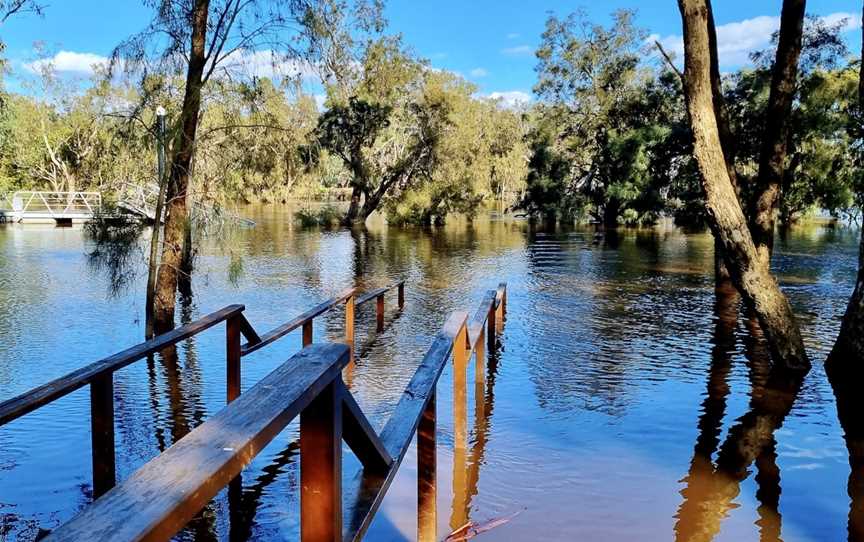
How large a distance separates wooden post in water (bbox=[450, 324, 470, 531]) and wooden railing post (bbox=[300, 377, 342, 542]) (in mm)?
2744

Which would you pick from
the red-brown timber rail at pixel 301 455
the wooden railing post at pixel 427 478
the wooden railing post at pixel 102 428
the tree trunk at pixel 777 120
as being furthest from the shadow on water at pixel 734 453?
the wooden railing post at pixel 102 428

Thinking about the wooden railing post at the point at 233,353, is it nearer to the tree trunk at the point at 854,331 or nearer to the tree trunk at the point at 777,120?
the tree trunk at the point at 854,331

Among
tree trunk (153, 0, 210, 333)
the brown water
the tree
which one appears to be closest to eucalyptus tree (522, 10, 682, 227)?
the tree

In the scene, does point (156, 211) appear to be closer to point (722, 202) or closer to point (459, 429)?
point (459, 429)

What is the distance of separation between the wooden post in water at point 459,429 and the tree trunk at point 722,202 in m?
3.71

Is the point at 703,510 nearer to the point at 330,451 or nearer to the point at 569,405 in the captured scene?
the point at 569,405

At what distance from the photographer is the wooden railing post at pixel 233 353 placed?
5.00 meters

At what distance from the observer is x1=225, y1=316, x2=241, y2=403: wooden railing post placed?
5000 mm

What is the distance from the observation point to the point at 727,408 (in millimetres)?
6379

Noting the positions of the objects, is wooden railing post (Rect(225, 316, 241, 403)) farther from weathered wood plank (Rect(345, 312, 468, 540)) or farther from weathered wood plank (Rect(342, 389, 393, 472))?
weathered wood plank (Rect(342, 389, 393, 472))

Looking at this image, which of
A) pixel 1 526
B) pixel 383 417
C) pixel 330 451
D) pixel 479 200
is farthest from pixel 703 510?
pixel 479 200

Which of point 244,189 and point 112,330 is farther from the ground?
point 244,189

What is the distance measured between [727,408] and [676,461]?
1531 mm

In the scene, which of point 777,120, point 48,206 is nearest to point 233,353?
point 777,120
